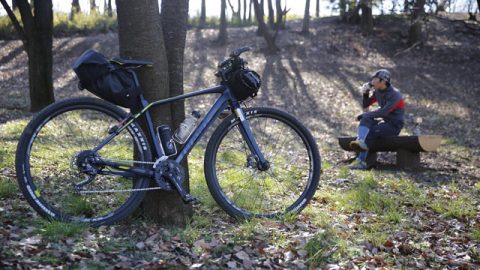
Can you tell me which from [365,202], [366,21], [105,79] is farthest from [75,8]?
[105,79]

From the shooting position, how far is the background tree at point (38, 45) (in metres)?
11.5

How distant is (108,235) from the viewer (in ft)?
12.3

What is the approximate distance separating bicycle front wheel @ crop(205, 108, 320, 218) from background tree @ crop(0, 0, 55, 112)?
8.04 m

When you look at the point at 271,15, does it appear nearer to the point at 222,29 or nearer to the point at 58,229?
the point at 222,29

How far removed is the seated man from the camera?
27.3 ft

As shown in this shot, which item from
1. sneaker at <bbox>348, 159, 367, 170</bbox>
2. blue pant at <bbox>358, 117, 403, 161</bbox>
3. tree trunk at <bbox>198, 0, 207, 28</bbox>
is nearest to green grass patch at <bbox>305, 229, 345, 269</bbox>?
sneaker at <bbox>348, 159, 367, 170</bbox>

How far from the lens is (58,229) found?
3615mm

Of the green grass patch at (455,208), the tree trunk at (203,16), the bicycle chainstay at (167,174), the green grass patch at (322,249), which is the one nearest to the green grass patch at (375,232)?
the green grass patch at (322,249)

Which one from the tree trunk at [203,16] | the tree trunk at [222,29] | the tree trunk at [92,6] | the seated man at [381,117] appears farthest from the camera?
the tree trunk at [203,16]

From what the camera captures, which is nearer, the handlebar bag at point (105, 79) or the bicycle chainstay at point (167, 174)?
the handlebar bag at point (105, 79)

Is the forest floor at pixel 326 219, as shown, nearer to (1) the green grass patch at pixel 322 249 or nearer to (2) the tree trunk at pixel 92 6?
(1) the green grass patch at pixel 322 249

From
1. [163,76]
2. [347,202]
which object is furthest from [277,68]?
[163,76]

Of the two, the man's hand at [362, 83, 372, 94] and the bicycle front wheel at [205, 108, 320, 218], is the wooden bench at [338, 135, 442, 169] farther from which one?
the bicycle front wheel at [205, 108, 320, 218]

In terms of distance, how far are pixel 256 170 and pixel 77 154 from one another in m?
1.51
